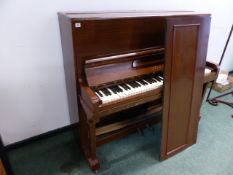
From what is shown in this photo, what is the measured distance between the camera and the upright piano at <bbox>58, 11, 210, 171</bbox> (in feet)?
4.43

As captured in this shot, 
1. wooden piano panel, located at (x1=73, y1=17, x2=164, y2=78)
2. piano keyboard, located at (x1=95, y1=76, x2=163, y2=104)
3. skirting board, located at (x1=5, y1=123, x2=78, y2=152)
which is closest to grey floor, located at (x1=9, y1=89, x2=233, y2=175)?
skirting board, located at (x1=5, y1=123, x2=78, y2=152)

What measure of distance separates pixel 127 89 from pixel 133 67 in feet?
0.69

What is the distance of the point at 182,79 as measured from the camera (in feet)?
5.08

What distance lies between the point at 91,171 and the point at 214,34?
245 cm

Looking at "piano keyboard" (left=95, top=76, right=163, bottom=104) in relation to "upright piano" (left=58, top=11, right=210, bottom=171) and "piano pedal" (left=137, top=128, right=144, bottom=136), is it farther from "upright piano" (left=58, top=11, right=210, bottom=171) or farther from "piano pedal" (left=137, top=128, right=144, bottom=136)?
"piano pedal" (left=137, top=128, right=144, bottom=136)

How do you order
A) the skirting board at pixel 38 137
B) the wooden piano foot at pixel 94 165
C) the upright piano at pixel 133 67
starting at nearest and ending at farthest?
the upright piano at pixel 133 67 → the wooden piano foot at pixel 94 165 → the skirting board at pixel 38 137

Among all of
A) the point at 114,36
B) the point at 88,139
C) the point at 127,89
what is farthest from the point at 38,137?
the point at 114,36

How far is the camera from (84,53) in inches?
55.6

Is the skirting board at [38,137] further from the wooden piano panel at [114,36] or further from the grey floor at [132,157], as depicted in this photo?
the wooden piano panel at [114,36]

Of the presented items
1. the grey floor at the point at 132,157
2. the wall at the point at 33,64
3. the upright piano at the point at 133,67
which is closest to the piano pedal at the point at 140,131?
the grey floor at the point at 132,157

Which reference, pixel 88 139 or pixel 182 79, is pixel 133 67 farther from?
pixel 88 139

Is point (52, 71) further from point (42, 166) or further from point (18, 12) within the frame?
point (42, 166)

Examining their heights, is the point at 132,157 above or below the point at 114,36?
below

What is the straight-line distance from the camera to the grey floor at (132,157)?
5.54 feet
